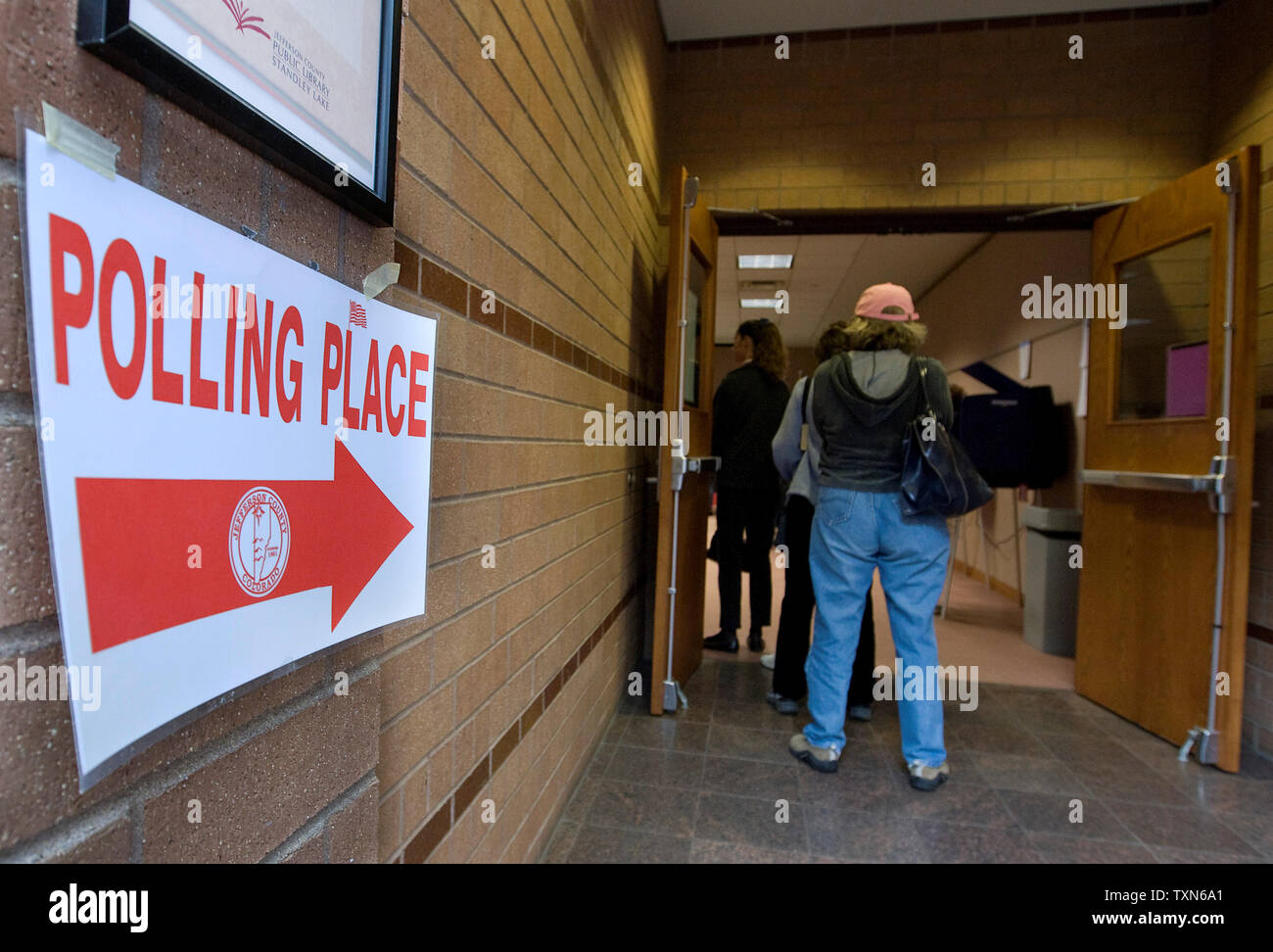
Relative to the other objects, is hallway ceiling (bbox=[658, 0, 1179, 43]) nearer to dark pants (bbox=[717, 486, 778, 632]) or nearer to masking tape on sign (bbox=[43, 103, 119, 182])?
dark pants (bbox=[717, 486, 778, 632])

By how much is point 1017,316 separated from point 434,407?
5.82 metres

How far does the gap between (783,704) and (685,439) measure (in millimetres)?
1208

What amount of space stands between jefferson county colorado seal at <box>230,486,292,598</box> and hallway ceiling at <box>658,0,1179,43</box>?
342 centimetres

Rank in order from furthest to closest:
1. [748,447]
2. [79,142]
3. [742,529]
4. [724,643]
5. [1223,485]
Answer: [724,643] → [742,529] → [748,447] → [1223,485] → [79,142]

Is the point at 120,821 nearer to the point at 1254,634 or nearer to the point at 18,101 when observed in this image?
the point at 18,101

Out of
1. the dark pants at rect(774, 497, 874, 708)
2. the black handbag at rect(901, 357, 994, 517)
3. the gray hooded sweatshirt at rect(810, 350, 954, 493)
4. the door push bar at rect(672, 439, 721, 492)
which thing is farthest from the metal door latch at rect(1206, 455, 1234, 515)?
the door push bar at rect(672, 439, 721, 492)

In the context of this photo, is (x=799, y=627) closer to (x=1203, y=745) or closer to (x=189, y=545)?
(x=1203, y=745)

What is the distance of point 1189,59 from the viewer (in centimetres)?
305

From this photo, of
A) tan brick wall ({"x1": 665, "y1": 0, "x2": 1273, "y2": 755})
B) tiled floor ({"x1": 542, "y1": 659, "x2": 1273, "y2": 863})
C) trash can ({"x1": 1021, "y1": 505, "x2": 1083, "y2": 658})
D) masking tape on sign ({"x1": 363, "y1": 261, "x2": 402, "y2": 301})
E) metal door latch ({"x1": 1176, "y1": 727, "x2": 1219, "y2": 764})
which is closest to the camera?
masking tape on sign ({"x1": 363, "y1": 261, "x2": 402, "y2": 301})

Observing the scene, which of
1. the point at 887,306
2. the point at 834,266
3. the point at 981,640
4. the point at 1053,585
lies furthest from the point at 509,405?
the point at 834,266

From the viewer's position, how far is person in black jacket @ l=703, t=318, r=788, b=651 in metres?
3.32

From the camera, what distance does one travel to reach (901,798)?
214 cm

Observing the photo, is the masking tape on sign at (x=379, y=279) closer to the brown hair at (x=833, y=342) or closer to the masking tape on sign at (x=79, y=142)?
the masking tape on sign at (x=79, y=142)

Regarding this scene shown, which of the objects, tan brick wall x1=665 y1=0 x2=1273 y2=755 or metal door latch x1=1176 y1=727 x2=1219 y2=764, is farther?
tan brick wall x1=665 y1=0 x2=1273 y2=755
